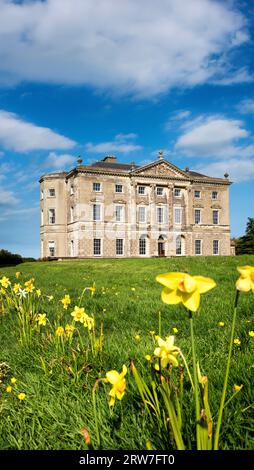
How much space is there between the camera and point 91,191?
4447 centimetres

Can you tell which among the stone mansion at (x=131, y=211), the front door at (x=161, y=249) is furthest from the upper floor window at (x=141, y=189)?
→ the front door at (x=161, y=249)

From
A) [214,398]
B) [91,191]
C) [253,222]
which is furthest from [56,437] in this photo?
[253,222]

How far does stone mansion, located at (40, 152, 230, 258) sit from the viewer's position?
44.8m

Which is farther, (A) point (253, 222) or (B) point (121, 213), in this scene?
(A) point (253, 222)

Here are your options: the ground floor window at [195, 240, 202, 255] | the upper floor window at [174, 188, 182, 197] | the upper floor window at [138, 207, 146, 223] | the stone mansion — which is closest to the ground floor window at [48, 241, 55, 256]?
the stone mansion

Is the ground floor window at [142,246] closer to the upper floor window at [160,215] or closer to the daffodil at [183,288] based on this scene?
the upper floor window at [160,215]

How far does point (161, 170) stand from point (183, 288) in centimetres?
4764

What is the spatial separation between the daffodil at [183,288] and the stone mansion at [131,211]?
141 ft

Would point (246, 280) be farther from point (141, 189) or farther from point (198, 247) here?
point (198, 247)

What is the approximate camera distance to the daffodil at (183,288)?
1481mm

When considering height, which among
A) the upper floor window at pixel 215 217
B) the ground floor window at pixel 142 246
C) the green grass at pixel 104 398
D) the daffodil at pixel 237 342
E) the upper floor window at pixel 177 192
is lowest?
the green grass at pixel 104 398

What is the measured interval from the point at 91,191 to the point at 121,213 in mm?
4846

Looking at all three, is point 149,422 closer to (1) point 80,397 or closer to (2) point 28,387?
(1) point 80,397
